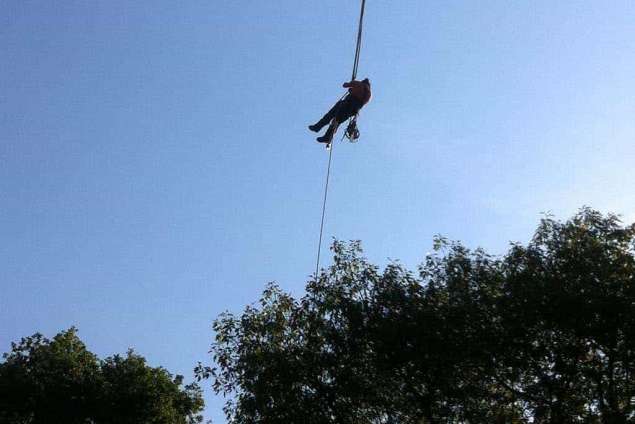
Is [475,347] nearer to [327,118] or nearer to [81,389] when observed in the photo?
[327,118]

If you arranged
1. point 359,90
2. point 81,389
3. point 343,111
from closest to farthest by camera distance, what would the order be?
point 359,90 → point 343,111 → point 81,389

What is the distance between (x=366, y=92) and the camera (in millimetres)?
16688

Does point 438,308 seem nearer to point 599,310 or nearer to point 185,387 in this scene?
point 599,310

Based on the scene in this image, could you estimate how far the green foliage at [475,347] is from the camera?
19109mm

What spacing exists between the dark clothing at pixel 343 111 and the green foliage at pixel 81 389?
26228mm

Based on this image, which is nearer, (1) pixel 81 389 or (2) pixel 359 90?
(2) pixel 359 90

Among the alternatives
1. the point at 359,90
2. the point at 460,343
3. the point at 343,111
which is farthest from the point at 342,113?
the point at 460,343

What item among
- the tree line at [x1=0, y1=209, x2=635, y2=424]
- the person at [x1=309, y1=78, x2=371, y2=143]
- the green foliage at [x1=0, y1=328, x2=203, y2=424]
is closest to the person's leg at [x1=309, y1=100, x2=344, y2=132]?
the person at [x1=309, y1=78, x2=371, y2=143]

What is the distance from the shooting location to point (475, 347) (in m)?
19.8

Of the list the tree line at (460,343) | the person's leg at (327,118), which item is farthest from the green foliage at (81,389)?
the person's leg at (327,118)

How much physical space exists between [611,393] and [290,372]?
9.08 meters

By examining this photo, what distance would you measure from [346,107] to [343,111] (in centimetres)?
15

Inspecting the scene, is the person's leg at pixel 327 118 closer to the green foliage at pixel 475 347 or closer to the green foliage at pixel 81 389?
the green foliage at pixel 475 347

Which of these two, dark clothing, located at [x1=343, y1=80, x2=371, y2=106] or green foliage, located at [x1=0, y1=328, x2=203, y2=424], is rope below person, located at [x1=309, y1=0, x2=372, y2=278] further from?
Result: green foliage, located at [x1=0, y1=328, x2=203, y2=424]
